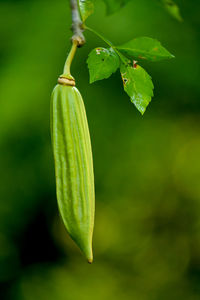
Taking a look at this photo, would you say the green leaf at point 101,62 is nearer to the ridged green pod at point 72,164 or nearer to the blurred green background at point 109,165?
the ridged green pod at point 72,164

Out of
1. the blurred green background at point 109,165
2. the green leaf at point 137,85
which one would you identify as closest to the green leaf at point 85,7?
the green leaf at point 137,85

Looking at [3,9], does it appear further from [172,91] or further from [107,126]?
[172,91]

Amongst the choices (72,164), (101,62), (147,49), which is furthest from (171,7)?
(72,164)

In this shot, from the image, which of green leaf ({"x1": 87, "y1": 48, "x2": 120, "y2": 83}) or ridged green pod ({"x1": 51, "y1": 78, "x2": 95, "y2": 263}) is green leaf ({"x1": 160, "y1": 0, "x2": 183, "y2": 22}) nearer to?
green leaf ({"x1": 87, "y1": 48, "x2": 120, "y2": 83})

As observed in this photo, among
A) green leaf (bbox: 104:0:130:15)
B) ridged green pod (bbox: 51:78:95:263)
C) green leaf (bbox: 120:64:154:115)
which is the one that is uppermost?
green leaf (bbox: 104:0:130:15)

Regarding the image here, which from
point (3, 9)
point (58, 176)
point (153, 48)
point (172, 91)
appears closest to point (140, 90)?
point (153, 48)

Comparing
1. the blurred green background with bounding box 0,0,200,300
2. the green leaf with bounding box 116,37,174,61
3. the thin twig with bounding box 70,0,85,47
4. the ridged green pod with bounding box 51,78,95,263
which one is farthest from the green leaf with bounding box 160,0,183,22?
the blurred green background with bounding box 0,0,200,300

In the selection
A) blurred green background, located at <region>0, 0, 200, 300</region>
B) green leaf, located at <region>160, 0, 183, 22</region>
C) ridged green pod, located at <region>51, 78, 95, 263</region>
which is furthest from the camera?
blurred green background, located at <region>0, 0, 200, 300</region>
